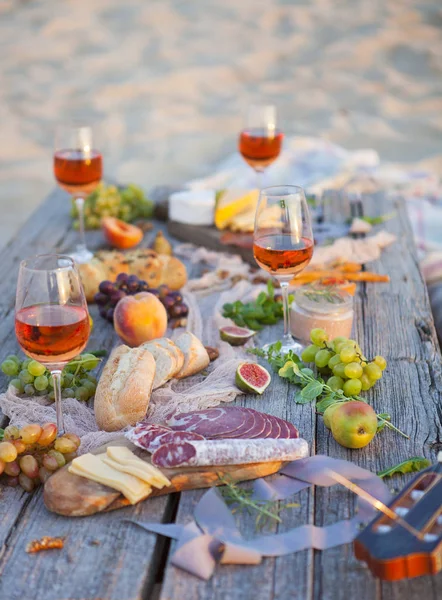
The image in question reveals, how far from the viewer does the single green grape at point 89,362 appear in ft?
7.61

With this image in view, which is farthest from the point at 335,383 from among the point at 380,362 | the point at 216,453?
the point at 216,453

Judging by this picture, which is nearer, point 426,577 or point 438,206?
point 426,577

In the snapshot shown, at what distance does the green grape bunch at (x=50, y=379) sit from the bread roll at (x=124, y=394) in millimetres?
145

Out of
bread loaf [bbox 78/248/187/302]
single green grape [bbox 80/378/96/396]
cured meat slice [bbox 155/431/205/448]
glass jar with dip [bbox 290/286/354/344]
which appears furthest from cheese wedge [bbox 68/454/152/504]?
bread loaf [bbox 78/248/187/302]

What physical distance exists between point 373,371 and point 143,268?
1192 mm

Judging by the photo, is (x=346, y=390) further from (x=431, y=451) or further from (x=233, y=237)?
(x=233, y=237)

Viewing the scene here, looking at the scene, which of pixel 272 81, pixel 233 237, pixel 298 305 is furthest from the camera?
pixel 272 81

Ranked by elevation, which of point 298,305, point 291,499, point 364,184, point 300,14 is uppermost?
point 291,499

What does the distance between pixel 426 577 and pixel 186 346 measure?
3.60 ft

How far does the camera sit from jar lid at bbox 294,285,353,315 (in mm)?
2516

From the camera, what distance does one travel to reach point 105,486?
5.56 feet

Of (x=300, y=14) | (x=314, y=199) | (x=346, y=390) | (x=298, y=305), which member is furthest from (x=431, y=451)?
(x=300, y=14)

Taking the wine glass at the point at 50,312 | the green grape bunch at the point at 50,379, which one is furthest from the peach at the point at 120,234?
the wine glass at the point at 50,312

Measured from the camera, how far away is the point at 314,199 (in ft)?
13.7
